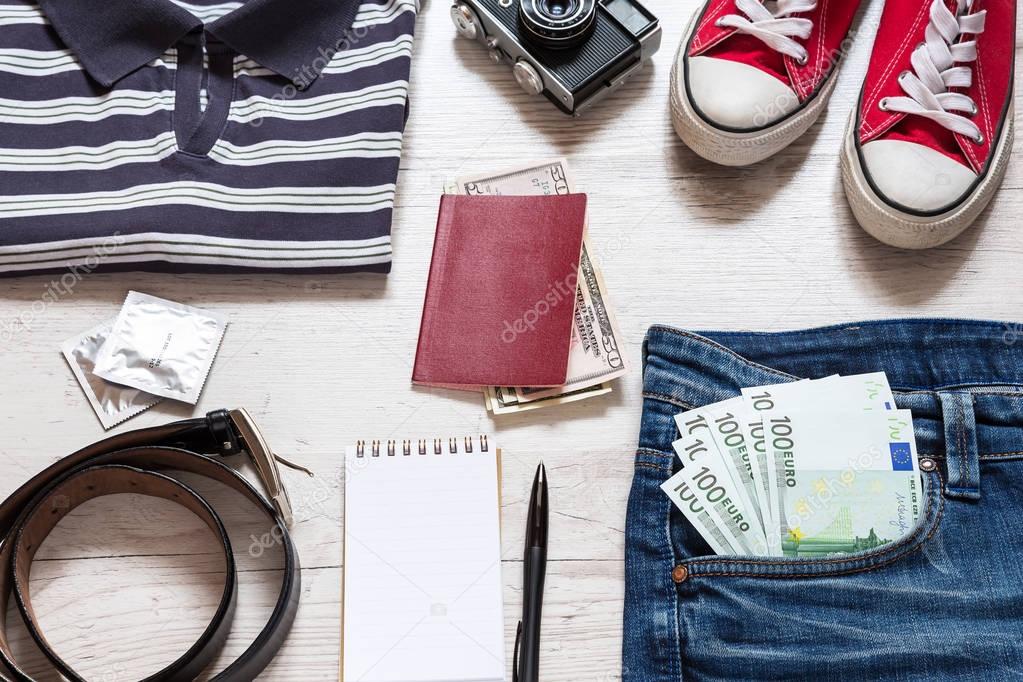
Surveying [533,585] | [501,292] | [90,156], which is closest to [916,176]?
[501,292]

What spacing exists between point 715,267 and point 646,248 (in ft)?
0.23

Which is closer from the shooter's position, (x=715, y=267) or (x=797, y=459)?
(x=797, y=459)

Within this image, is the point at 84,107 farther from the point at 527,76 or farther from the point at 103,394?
the point at 527,76

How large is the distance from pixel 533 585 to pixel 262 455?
0.26 meters

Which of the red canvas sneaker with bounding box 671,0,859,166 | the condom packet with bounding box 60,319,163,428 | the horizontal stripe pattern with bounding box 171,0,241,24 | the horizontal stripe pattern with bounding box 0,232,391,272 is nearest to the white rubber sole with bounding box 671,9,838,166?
the red canvas sneaker with bounding box 671,0,859,166

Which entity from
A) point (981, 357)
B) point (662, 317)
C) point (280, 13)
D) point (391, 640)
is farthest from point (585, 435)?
point (280, 13)

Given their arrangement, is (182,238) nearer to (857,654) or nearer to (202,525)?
(202,525)

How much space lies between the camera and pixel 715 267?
861mm

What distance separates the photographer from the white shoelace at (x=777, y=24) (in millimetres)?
849

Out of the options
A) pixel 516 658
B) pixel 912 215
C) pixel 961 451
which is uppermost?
pixel 912 215

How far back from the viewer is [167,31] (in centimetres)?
84

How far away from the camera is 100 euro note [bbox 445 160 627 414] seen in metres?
0.82

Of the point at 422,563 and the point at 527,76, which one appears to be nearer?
the point at 422,563

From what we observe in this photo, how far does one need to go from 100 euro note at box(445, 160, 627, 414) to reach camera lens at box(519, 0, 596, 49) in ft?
0.40
